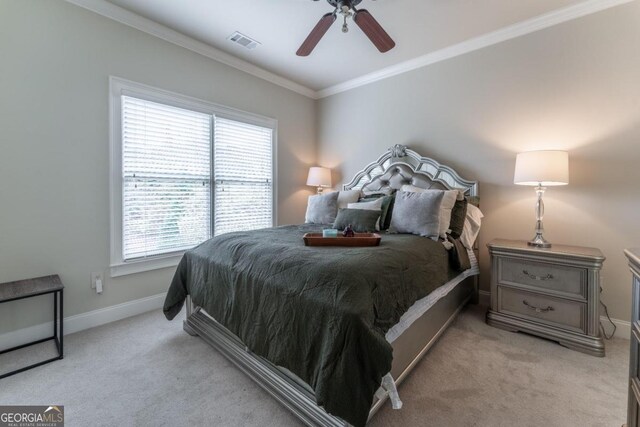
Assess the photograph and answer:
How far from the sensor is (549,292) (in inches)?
86.5

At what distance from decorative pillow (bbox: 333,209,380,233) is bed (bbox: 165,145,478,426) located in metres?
0.47

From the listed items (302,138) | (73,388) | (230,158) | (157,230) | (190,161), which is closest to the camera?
(73,388)

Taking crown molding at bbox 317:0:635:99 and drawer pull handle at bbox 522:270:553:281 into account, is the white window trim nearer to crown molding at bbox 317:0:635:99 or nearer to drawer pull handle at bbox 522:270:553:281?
crown molding at bbox 317:0:635:99

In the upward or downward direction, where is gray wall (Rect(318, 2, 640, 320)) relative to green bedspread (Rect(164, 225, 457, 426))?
upward

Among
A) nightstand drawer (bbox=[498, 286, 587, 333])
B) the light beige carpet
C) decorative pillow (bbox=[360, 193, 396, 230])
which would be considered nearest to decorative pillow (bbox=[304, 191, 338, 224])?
decorative pillow (bbox=[360, 193, 396, 230])

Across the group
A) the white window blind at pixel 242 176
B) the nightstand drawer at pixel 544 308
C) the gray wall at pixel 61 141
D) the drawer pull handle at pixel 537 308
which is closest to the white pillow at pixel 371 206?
the nightstand drawer at pixel 544 308

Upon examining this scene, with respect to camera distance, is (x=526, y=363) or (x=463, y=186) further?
(x=463, y=186)

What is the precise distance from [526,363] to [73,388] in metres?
2.96

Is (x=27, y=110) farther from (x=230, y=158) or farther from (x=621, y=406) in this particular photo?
(x=621, y=406)

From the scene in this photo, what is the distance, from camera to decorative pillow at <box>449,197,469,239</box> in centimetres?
252

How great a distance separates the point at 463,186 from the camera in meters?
3.00

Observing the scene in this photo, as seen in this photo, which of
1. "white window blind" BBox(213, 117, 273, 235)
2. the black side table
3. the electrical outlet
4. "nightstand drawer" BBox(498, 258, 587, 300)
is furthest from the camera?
"white window blind" BBox(213, 117, 273, 235)

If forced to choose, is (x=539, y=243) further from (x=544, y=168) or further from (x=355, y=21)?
(x=355, y=21)

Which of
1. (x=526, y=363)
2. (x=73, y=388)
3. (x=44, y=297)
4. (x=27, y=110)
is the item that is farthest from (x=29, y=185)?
(x=526, y=363)
